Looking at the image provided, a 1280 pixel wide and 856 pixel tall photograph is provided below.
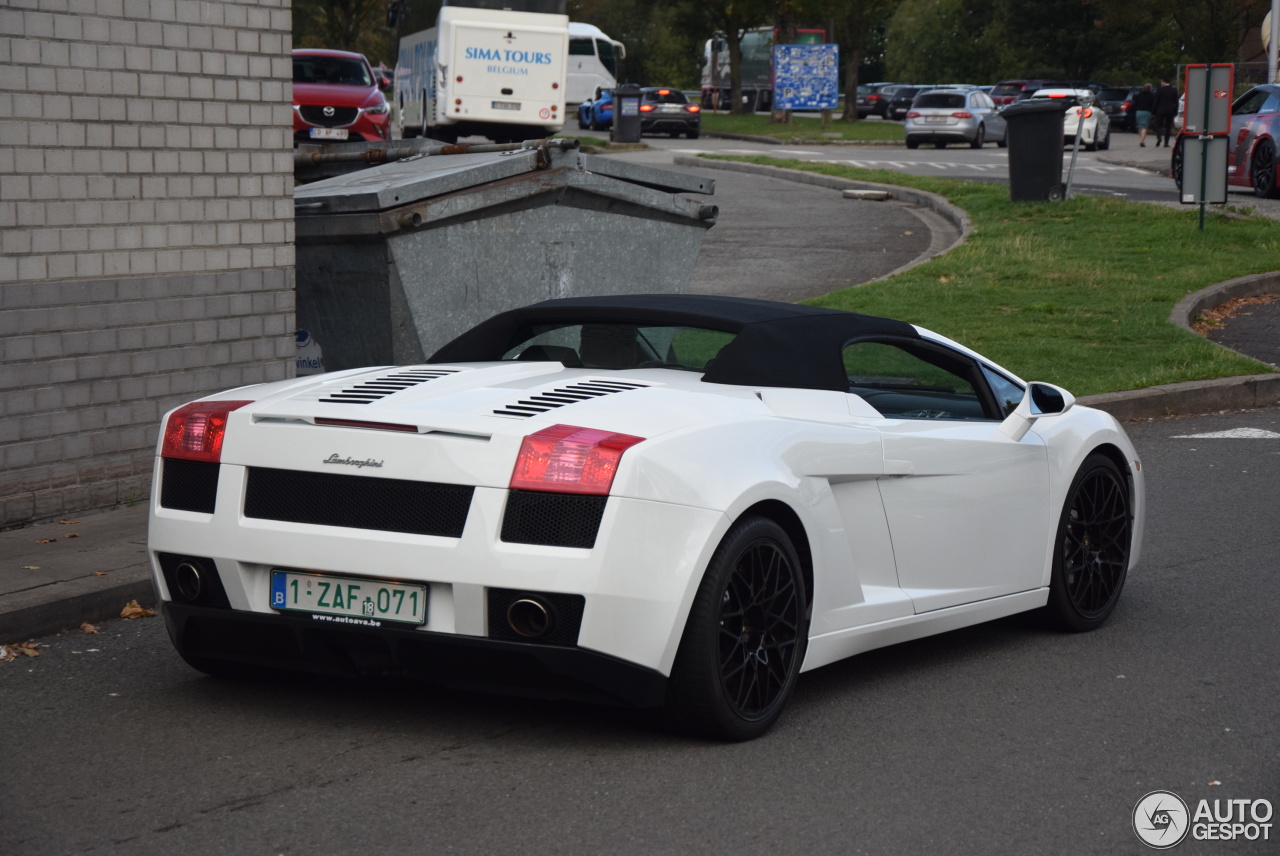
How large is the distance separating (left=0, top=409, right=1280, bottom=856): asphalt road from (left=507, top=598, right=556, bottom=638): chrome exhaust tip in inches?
14.8

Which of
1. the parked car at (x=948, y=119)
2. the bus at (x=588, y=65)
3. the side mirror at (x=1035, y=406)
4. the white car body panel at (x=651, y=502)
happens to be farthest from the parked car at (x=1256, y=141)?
the bus at (x=588, y=65)

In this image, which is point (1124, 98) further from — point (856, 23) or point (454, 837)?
point (454, 837)

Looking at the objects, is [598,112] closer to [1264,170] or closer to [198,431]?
[1264,170]

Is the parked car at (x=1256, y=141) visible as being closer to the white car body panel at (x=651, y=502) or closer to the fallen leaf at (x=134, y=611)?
the white car body panel at (x=651, y=502)

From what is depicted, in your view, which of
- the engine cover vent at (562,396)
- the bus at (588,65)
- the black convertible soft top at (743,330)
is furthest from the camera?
the bus at (588,65)

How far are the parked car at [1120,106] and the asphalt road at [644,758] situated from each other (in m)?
52.7

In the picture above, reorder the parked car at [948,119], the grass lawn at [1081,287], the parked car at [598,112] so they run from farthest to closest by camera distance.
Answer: the parked car at [598,112], the parked car at [948,119], the grass lawn at [1081,287]

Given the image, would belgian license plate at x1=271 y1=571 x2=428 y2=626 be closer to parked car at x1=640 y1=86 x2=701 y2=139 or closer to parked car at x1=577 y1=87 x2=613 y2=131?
parked car at x1=640 y1=86 x2=701 y2=139

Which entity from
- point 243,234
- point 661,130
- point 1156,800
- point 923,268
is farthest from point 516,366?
point 661,130

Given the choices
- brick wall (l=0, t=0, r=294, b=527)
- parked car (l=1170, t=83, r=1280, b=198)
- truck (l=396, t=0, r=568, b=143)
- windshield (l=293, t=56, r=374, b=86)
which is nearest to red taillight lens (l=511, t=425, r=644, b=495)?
brick wall (l=0, t=0, r=294, b=527)

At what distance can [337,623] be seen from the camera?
4480mm

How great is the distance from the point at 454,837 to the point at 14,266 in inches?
180

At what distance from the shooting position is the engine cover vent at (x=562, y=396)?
4529mm

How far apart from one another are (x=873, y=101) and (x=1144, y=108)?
69.1 ft
